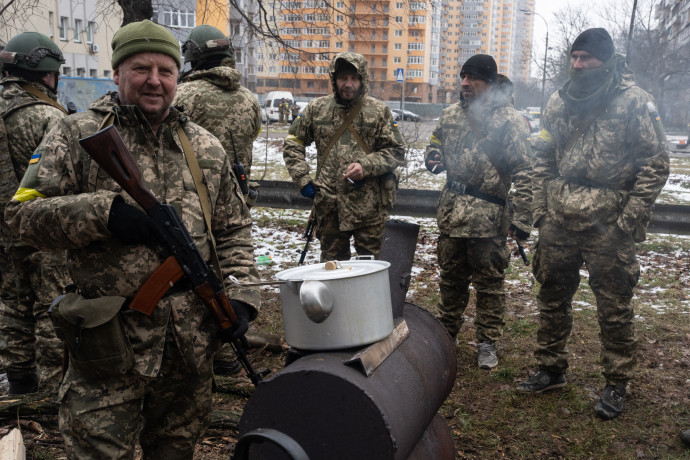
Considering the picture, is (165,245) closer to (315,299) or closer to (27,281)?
(315,299)

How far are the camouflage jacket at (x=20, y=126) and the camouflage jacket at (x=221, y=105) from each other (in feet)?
3.23

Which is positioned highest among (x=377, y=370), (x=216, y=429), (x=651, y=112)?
(x=651, y=112)

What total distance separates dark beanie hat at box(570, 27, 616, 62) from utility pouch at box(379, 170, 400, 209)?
199 centimetres

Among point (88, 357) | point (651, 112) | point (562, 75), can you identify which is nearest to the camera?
point (88, 357)

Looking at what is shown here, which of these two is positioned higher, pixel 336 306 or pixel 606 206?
pixel 606 206

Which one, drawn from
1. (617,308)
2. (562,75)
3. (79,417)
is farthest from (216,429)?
(562,75)

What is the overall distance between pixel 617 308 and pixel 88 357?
3.45 m

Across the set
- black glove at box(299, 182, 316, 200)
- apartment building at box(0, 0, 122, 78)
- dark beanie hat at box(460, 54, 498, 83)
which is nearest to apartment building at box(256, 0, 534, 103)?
black glove at box(299, 182, 316, 200)

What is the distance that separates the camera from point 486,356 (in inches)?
204

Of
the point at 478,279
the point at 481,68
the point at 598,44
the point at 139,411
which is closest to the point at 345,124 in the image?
the point at 481,68

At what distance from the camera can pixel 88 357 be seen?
2443 millimetres

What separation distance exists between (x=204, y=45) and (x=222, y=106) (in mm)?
569

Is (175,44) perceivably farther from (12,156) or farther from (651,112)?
(651,112)

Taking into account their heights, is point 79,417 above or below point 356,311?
below
